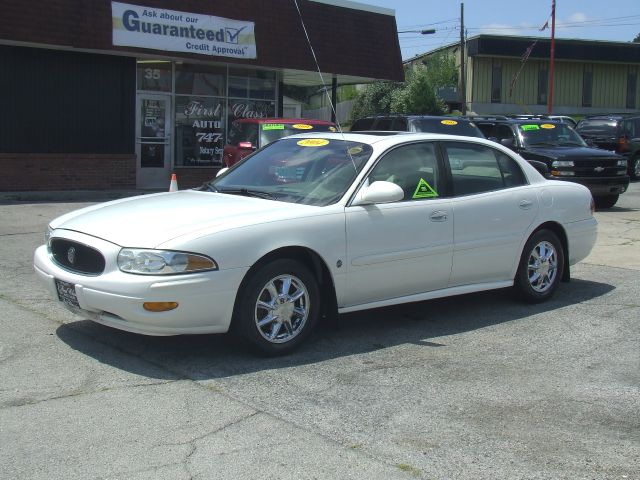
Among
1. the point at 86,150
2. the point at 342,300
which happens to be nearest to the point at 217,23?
the point at 86,150

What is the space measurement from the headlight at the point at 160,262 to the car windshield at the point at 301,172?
1113 millimetres

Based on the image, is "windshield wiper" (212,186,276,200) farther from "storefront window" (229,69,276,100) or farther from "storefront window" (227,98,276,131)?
"storefront window" (229,69,276,100)

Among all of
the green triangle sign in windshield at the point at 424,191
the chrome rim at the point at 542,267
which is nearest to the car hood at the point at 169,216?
the green triangle sign in windshield at the point at 424,191

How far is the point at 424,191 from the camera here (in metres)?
6.38

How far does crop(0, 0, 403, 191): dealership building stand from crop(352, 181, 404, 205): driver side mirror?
9959 millimetres

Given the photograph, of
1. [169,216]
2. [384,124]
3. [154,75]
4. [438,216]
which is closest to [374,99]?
[154,75]

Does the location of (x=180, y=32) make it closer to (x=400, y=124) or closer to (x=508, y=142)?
(x=400, y=124)

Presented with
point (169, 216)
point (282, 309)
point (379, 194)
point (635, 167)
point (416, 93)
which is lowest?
point (282, 309)

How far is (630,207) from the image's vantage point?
53.6ft

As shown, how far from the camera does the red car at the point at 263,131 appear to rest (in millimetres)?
13547

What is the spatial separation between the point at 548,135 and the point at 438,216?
10.7 meters

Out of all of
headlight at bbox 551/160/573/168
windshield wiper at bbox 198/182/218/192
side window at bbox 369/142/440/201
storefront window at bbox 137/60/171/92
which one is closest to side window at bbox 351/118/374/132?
headlight at bbox 551/160/573/168

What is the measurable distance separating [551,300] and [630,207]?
391 inches

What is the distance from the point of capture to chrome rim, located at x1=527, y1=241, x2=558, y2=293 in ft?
23.6
